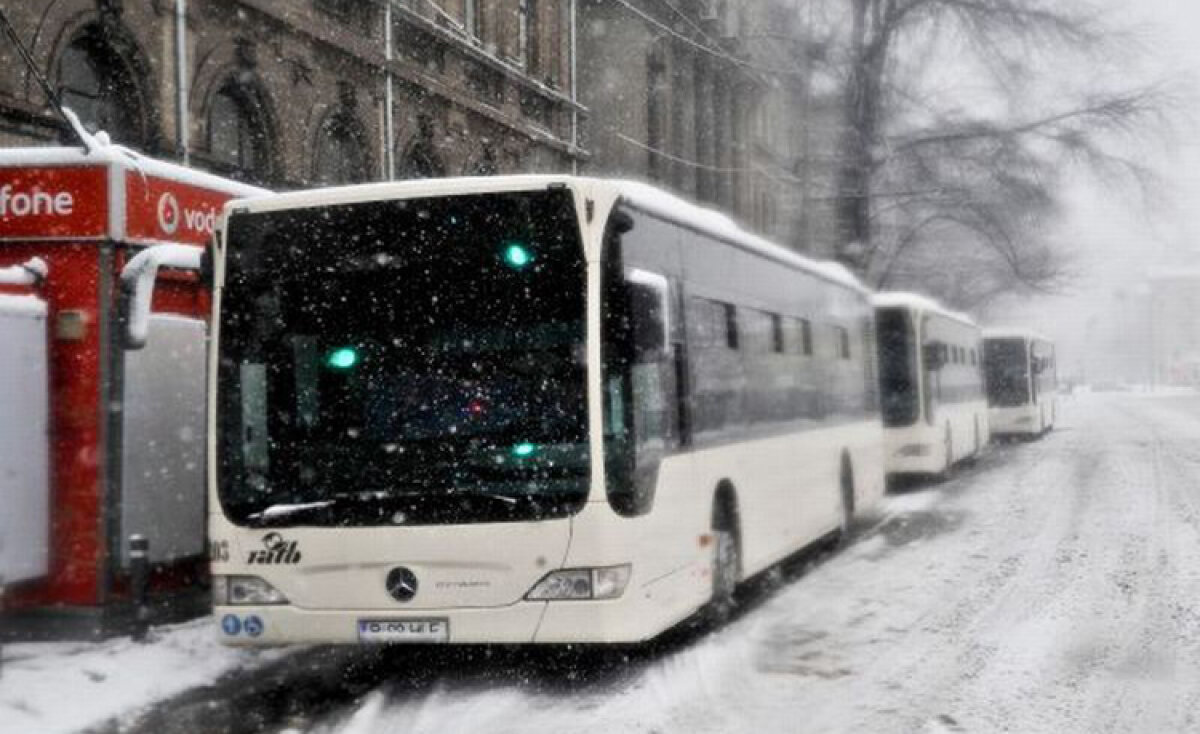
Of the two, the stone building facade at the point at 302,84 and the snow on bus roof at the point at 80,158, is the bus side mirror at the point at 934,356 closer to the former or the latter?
the stone building facade at the point at 302,84

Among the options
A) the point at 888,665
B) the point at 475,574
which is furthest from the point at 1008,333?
the point at 475,574

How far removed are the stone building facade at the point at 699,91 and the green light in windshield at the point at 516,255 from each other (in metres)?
20.6

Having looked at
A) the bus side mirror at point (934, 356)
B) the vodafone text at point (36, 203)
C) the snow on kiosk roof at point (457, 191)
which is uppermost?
the vodafone text at point (36, 203)

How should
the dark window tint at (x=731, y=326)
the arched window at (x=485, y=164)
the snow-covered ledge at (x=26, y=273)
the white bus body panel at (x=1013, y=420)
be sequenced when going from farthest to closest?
1. the white bus body panel at (x=1013, y=420)
2. the arched window at (x=485, y=164)
3. the dark window tint at (x=731, y=326)
4. the snow-covered ledge at (x=26, y=273)

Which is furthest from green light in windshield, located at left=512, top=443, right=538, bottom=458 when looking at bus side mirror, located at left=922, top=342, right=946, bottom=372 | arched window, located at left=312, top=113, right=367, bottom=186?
bus side mirror, located at left=922, top=342, right=946, bottom=372

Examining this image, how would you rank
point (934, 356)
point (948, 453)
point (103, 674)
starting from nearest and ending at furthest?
point (103, 674) → point (934, 356) → point (948, 453)

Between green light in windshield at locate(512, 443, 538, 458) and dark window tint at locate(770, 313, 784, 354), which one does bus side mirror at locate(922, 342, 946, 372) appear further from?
green light in windshield at locate(512, 443, 538, 458)

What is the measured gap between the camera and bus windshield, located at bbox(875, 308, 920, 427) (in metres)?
22.6

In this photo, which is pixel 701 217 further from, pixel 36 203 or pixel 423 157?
pixel 423 157

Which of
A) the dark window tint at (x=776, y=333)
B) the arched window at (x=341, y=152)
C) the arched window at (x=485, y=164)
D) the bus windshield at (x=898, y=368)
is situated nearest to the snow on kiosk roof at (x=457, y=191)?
the dark window tint at (x=776, y=333)

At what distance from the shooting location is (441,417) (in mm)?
8195

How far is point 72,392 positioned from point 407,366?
328cm

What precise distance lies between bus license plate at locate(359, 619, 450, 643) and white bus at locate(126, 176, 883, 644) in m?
0.01

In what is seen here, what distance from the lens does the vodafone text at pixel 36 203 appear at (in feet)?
33.7
